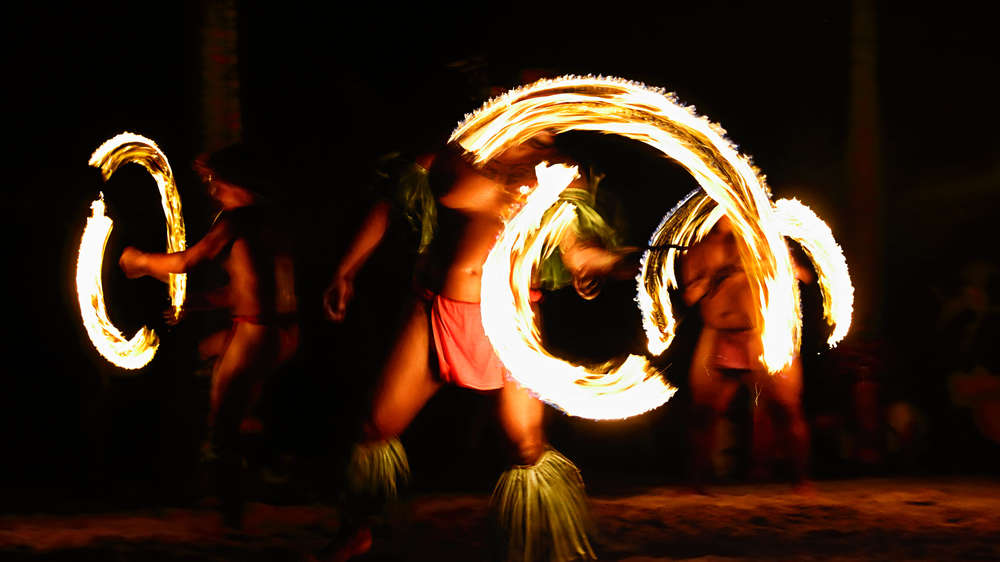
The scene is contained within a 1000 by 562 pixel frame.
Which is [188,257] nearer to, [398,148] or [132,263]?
[132,263]

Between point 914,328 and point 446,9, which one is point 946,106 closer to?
point 914,328

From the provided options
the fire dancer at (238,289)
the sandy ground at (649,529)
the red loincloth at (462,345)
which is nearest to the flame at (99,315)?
the fire dancer at (238,289)

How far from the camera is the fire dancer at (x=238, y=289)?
6348 millimetres

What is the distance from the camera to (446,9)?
10625 mm

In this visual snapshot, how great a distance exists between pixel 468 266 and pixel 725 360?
3.06 metres

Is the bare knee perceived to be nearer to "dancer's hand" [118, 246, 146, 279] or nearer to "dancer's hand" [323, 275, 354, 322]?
"dancer's hand" [323, 275, 354, 322]

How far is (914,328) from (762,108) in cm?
236

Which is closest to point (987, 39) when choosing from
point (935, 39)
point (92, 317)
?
point (935, 39)

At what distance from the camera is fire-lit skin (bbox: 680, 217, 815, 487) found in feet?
25.3

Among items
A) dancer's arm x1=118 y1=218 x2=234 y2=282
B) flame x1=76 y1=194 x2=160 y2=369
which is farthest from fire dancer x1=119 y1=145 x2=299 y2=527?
flame x1=76 y1=194 x2=160 y2=369

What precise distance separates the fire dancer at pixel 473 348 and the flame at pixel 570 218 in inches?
4.5

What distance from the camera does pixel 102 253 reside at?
7262mm

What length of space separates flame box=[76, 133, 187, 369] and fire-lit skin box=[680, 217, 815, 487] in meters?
3.18

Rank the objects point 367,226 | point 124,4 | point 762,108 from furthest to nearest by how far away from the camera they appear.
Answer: point 762,108 < point 124,4 < point 367,226
